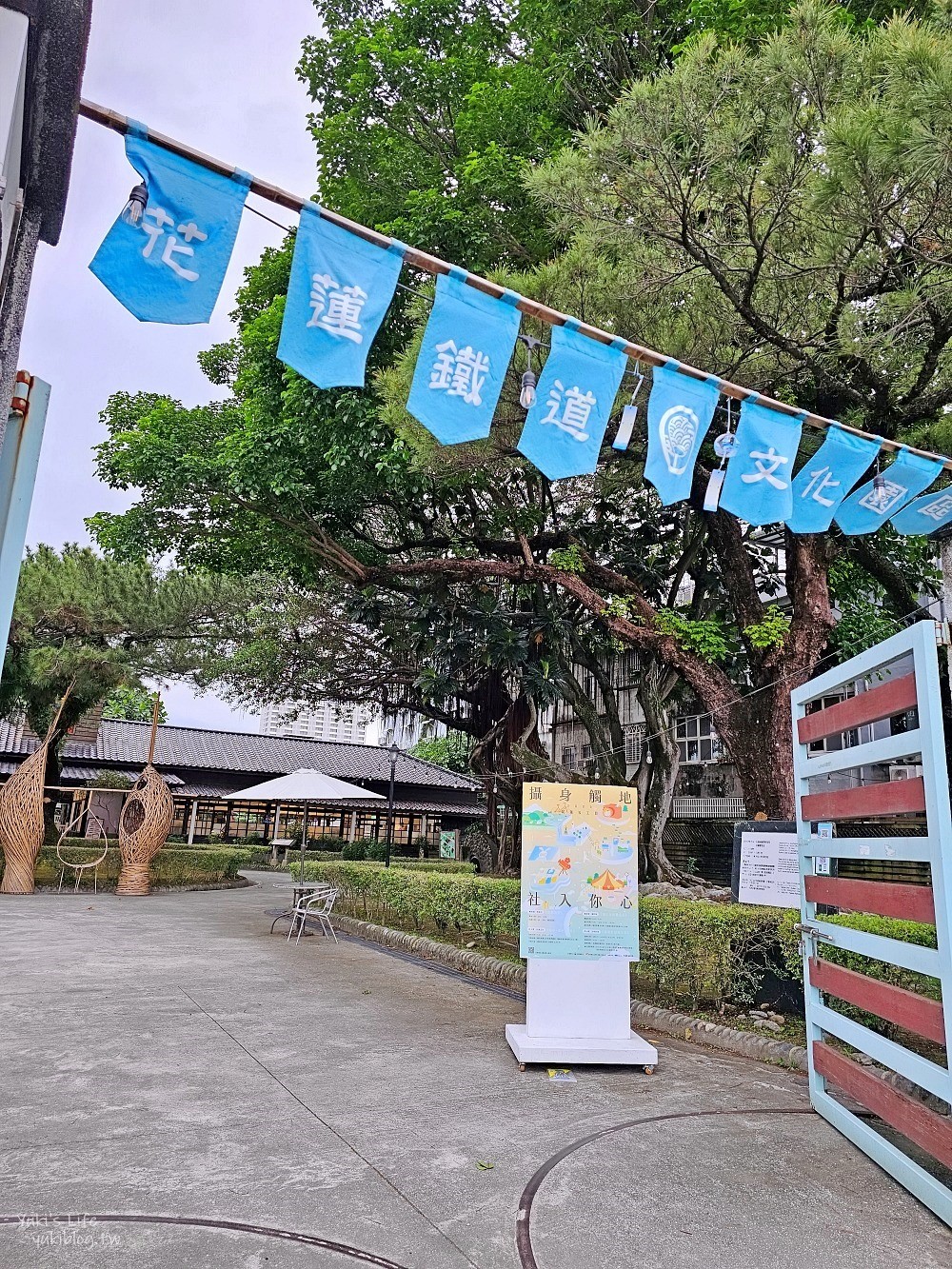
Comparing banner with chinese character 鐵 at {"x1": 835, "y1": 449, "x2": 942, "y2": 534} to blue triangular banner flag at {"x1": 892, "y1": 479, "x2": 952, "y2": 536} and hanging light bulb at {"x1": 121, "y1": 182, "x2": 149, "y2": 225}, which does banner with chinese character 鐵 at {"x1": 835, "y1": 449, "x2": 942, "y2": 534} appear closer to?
blue triangular banner flag at {"x1": 892, "y1": 479, "x2": 952, "y2": 536}

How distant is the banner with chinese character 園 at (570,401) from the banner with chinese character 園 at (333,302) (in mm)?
1013

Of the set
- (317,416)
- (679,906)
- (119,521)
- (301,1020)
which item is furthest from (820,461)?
(119,521)

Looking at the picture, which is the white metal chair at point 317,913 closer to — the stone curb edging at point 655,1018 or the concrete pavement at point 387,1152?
the stone curb edging at point 655,1018

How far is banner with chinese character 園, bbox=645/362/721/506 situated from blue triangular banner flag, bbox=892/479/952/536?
2120mm

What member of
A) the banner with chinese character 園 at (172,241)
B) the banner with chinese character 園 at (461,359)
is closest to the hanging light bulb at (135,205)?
the banner with chinese character 園 at (172,241)

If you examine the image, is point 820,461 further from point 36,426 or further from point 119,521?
point 119,521

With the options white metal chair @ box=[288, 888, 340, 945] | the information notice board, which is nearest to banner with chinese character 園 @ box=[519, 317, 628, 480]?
the information notice board

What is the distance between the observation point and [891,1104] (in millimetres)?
3432

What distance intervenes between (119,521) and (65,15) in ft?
36.0

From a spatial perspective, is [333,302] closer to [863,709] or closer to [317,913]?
[863,709]

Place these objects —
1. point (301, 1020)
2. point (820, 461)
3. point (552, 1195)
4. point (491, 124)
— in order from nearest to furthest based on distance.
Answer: point (552, 1195)
point (820, 461)
point (301, 1020)
point (491, 124)

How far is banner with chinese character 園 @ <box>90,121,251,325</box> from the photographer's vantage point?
10.1ft

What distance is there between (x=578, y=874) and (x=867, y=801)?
2003 mm

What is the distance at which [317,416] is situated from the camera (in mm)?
9586
